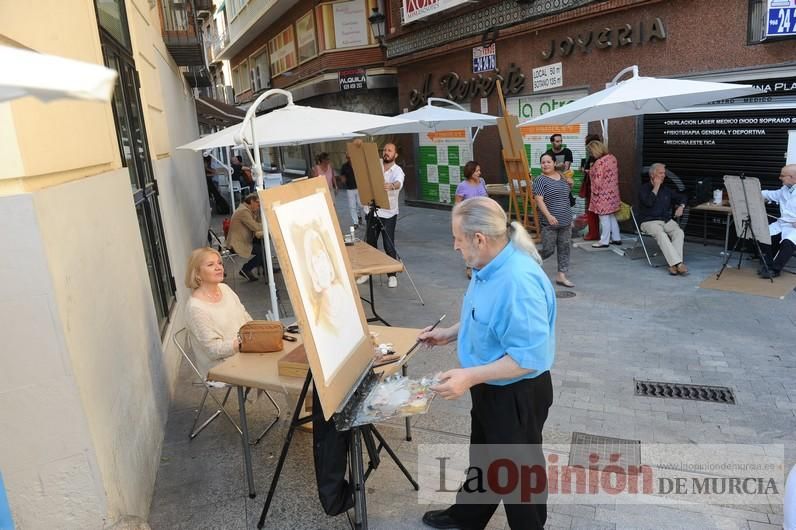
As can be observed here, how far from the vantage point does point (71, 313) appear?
99.3 inches

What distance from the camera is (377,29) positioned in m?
16.0

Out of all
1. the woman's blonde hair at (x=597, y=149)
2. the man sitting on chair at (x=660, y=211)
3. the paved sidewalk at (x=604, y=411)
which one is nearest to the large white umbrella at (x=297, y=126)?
the paved sidewalk at (x=604, y=411)

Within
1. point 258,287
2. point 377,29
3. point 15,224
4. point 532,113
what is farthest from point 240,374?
point 377,29

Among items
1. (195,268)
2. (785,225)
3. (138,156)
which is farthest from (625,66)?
(195,268)

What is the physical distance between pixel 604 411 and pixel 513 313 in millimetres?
2375

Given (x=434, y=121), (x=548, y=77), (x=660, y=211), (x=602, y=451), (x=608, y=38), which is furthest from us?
(x=548, y=77)

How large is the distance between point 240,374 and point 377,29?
14.6m

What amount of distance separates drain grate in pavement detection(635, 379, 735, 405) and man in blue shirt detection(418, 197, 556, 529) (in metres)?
2.14

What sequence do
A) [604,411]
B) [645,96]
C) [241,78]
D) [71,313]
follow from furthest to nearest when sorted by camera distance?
[241,78] → [645,96] → [604,411] → [71,313]

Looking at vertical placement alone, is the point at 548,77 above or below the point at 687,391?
above

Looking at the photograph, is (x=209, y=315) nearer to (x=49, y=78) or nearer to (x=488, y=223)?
(x=488, y=223)

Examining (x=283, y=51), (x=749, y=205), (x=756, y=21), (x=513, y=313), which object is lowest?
(x=749, y=205)

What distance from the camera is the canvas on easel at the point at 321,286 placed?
8.02ft

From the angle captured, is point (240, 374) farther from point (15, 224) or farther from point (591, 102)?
point (591, 102)
